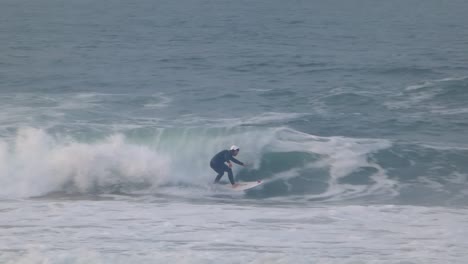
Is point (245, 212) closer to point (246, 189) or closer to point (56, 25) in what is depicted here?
point (246, 189)

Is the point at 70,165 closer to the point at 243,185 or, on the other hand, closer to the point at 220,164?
the point at 220,164

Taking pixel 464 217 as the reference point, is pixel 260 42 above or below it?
above

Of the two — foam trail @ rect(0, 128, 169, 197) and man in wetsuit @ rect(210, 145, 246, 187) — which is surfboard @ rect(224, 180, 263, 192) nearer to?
man in wetsuit @ rect(210, 145, 246, 187)

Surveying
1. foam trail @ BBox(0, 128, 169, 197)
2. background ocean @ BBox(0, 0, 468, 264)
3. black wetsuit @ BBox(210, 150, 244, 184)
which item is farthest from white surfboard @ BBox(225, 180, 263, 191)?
foam trail @ BBox(0, 128, 169, 197)

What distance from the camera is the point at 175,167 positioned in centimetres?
1673

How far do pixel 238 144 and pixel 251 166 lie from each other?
101 centimetres

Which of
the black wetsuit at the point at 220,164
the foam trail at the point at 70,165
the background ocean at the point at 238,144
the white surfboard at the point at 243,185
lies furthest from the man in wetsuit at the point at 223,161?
the foam trail at the point at 70,165

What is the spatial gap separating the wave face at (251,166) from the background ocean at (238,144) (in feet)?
0.15

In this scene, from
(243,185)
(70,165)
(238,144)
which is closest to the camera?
(243,185)

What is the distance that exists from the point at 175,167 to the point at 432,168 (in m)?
5.74

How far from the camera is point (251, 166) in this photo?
1681cm

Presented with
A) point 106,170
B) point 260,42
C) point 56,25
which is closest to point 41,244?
point 106,170

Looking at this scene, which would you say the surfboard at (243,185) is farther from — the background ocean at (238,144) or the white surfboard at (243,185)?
the background ocean at (238,144)

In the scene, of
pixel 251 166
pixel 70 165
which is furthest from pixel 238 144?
pixel 70 165
